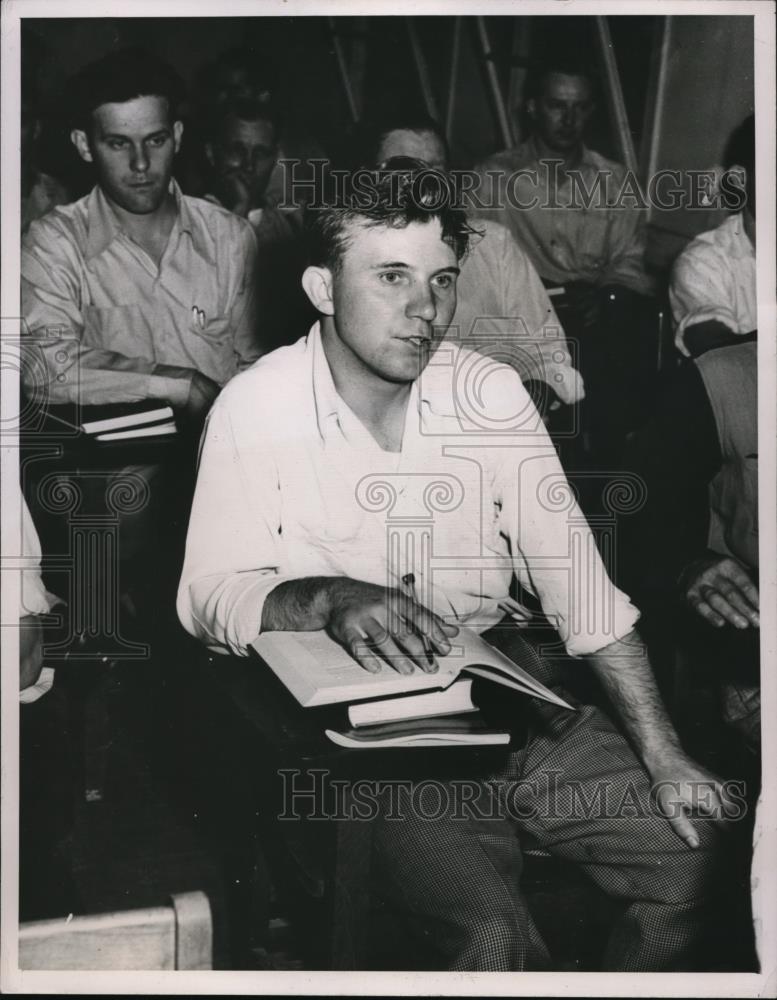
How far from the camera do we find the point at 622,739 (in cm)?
232

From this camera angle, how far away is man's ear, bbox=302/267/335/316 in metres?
2.29

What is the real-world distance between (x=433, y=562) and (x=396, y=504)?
0.16 meters

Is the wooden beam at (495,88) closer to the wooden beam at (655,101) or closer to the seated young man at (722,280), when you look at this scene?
the wooden beam at (655,101)

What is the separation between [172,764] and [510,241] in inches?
56.3

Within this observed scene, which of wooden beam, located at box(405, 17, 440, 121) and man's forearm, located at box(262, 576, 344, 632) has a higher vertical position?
wooden beam, located at box(405, 17, 440, 121)

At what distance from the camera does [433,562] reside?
2312 millimetres

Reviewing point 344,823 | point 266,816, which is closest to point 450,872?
point 344,823

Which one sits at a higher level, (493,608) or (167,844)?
(493,608)

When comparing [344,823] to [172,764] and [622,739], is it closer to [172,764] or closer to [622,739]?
[172,764]

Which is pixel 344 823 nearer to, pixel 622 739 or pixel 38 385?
pixel 622 739

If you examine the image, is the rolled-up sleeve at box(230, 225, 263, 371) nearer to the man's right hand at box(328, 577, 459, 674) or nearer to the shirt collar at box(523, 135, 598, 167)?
the man's right hand at box(328, 577, 459, 674)

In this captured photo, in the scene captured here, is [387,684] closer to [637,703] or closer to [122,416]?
[637,703]

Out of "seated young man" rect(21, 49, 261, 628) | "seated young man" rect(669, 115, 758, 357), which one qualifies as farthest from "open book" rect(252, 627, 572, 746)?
"seated young man" rect(669, 115, 758, 357)

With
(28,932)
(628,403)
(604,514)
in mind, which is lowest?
(28,932)
